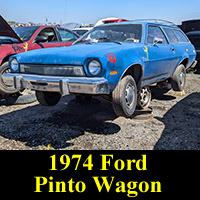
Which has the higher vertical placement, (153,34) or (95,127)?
(153,34)

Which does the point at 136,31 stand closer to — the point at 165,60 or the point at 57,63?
the point at 165,60

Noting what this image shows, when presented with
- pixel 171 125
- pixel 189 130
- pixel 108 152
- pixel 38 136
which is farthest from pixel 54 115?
pixel 189 130

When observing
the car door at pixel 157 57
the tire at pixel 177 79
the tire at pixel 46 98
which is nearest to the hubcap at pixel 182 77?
the tire at pixel 177 79

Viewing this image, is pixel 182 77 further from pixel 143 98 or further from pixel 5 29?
pixel 5 29

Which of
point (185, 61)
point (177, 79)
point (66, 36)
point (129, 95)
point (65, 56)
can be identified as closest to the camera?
point (65, 56)

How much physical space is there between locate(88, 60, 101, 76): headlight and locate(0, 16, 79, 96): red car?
77.8 inches

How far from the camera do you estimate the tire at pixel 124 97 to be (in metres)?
3.00

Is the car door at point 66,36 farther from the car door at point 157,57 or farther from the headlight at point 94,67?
the headlight at point 94,67

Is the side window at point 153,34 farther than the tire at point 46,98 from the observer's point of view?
Yes

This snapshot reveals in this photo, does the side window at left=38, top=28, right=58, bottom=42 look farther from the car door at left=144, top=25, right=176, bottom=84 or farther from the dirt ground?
the car door at left=144, top=25, right=176, bottom=84

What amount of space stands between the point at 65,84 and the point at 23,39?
3.01 metres

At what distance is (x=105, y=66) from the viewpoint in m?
2.78

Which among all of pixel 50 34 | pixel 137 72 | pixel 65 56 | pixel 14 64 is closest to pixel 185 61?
pixel 137 72

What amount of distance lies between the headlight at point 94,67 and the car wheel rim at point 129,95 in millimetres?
591
